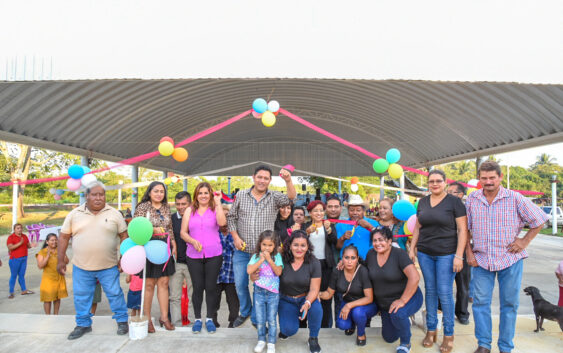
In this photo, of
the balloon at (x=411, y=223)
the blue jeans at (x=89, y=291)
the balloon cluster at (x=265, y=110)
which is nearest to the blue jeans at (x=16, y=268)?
the blue jeans at (x=89, y=291)

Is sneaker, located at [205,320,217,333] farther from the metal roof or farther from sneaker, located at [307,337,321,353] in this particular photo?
the metal roof

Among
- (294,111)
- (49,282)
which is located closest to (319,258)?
(49,282)

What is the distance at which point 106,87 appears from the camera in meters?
8.87

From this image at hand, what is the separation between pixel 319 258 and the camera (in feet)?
11.2

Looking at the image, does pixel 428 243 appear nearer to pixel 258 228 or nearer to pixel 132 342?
pixel 258 228

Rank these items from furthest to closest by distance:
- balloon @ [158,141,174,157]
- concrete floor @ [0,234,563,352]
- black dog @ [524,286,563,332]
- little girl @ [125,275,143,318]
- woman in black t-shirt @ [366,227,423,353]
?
1. balloon @ [158,141,174,157]
2. little girl @ [125,275,143,318]
3. black dog @ [524,286,563,332]
4. concrete floor @ [0,234,563,352]
5. woman in black t-shirt @ [366,227,423,353]

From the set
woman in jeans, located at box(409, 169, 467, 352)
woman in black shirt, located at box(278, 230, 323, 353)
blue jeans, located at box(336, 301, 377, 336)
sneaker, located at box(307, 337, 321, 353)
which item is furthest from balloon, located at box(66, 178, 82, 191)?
woman in jeans, located at box(409, 169, 467, 352)

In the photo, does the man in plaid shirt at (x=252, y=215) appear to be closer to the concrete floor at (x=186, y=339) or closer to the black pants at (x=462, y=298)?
the concrete floor at (x=186, y=339)

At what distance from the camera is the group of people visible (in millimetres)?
2893

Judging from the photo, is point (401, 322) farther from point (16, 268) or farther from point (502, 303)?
point (16, 268)

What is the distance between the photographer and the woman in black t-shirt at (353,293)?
3.10 metres

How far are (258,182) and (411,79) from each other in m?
3.68

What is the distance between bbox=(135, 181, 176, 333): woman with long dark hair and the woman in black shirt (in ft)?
3.88

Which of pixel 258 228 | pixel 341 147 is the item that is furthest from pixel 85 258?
pixel 341 147
